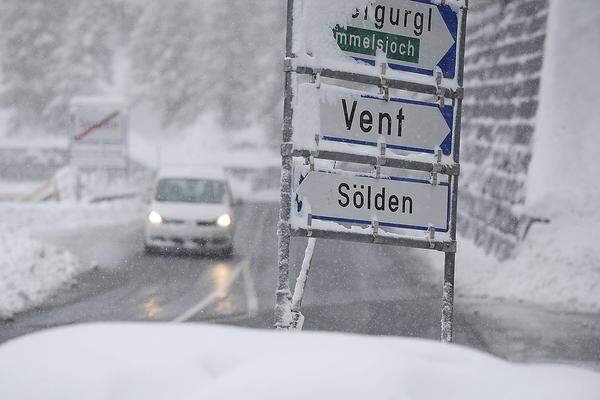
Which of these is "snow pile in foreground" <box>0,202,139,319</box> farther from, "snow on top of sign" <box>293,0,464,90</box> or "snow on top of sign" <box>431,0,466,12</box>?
"snow on top of sign" <box>431,0,466,12</box>

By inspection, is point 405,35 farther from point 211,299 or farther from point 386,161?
point 211,299

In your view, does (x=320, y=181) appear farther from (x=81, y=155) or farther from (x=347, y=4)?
(x=81, y=155)

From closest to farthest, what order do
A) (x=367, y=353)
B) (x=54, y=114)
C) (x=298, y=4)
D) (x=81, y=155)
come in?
(x=367, y=353)
(x=298, y=4)
(x=81, y=155)
(x=54, y=114)

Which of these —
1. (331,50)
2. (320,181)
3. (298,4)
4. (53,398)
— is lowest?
(53,398)

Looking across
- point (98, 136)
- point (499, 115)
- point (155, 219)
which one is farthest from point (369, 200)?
point (98, 136)

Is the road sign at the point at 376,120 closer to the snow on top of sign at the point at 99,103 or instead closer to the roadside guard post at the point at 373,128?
the roadside guard post at the point at 373,128

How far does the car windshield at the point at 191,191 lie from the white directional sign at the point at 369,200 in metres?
11.2

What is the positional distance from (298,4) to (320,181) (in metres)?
1.30

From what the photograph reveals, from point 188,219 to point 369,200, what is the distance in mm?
10465

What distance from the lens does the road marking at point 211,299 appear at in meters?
9.27

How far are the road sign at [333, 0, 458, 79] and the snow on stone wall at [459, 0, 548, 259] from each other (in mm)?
7721

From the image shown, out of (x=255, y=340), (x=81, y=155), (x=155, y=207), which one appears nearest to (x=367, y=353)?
(x=255, y=340)

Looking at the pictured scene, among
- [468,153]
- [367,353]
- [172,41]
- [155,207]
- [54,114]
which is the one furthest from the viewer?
[172,41]

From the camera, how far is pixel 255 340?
2.56m
